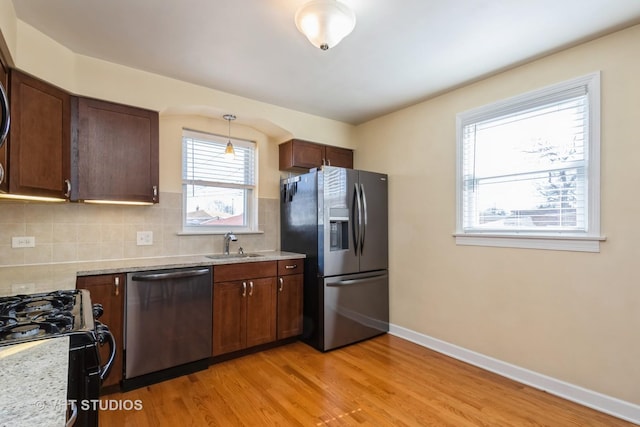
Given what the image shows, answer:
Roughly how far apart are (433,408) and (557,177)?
6.16 feet

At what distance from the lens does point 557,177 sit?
94.0 inches

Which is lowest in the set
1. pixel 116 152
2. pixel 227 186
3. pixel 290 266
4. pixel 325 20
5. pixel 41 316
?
pixel 290 266

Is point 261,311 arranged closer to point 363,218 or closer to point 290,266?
point 290,266

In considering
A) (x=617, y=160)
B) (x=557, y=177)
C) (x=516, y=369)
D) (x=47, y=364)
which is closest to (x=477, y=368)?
(x=516, y=369)

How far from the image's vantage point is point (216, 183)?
11.2 feet

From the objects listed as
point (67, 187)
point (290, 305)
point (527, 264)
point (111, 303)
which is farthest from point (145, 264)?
point (527, 264)

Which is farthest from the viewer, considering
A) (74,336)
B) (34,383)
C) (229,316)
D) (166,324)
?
(229,316)

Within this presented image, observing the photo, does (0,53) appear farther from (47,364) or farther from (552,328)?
(552,328)

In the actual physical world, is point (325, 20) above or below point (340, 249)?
above

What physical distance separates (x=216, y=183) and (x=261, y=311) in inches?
55.6

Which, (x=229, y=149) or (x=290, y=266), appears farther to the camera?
(x=290, y=266)

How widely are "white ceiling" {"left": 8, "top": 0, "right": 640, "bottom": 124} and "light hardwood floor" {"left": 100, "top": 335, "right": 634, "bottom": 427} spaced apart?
2.48 metres

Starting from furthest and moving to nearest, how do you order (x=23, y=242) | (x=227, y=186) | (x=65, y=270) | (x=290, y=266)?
(x=227, y=186)
(x=290, y=266)
(x=23, y=242)
(x=65, y=270)

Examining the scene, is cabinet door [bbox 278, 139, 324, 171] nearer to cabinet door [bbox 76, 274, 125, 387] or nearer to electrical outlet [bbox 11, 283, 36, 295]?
cabinet door [bbox 76, 274, 125, 387]
